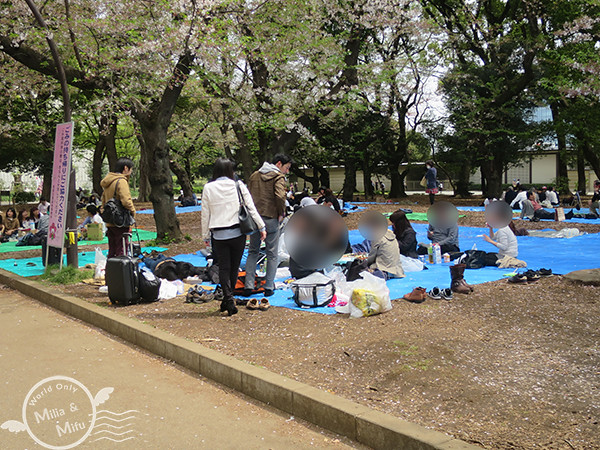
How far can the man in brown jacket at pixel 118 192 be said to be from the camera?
805 centimetres

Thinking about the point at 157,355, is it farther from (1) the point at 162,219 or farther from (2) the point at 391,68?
(2) the point at 391,68

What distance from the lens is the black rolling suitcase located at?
7.23m

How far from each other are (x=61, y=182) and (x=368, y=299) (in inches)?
217

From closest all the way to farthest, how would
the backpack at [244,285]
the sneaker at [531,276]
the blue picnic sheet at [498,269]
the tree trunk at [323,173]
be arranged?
the backpack at [244,285] < the blue picnic sheet at [498,269] < the sneaker at [531,276] < the tree trunk at [323,173]

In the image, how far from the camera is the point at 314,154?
107 ft

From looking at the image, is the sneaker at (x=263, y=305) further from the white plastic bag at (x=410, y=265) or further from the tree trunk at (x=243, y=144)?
the tree trunk at (x=243, y=144)

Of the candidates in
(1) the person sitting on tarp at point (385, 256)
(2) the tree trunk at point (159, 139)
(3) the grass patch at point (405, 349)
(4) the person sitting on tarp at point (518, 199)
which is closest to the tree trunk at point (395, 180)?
(4) the person sitting on tarp at point (518, 199)

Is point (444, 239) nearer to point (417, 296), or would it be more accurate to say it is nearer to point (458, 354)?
point (417, 296)

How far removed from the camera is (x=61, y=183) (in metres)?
9.05

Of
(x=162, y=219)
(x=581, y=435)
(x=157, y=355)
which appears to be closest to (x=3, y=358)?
(x=157, y=355)

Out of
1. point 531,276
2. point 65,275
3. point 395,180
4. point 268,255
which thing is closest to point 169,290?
point 268,255

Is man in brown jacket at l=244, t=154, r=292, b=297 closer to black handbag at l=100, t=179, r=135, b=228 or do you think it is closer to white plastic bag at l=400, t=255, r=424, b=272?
black handbag at l=100, t=179, r=135, b=228

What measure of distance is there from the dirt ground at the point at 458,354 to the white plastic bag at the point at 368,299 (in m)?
0.12

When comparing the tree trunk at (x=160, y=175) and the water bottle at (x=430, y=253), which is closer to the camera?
the water bottle at (x=430, y=253)
